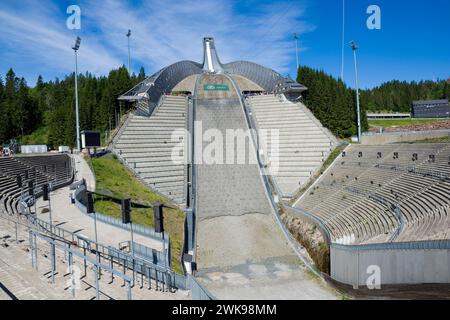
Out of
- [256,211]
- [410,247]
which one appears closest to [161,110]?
[256,211]

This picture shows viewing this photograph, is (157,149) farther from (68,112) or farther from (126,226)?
(68,112)

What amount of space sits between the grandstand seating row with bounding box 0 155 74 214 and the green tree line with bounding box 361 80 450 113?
357 ft

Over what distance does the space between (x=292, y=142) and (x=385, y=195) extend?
1958 centimetres

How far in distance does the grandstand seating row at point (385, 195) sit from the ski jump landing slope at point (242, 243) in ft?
13.6

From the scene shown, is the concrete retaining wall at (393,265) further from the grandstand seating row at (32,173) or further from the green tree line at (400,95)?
the green tree line at (400,95)

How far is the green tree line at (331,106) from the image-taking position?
6012 cm

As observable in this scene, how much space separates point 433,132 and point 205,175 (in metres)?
29.0

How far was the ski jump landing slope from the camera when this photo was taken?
1904 cm

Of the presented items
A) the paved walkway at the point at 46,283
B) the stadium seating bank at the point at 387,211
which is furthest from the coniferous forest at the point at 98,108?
the paved walkway at the point at 46,283

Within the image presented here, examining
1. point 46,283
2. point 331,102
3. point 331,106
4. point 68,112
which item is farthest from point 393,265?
point 68,112

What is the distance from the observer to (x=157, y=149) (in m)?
43.1

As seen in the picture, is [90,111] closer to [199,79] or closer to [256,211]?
[199,79]

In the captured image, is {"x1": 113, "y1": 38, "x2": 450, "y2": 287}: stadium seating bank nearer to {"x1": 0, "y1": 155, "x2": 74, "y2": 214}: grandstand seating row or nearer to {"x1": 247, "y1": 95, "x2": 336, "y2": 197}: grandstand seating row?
{"x1": 247, "y1": 95, "x2": 336, "y2": 197}: grandstand seating row

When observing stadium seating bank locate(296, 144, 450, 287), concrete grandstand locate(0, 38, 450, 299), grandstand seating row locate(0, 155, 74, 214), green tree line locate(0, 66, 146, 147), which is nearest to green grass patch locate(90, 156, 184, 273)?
concrete grandstand locate(0, 38, 450, 299)
